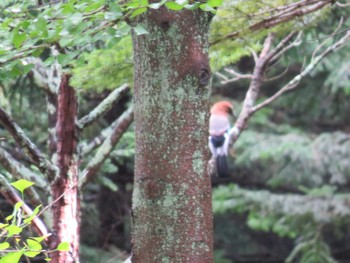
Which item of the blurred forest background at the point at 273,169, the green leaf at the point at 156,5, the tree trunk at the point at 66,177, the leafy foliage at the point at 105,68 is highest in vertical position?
the green leaf at the point at 156,5

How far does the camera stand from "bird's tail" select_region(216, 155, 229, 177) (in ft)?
27.6

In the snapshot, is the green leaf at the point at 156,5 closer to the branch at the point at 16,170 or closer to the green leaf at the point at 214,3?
the green leaf at the point at 214,3

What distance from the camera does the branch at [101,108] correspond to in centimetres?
429

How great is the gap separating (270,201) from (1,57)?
9.67m

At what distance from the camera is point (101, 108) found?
14.5 feet

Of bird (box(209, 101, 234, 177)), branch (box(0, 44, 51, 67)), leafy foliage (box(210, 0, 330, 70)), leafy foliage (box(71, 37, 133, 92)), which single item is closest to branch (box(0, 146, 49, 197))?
leafy foliage (box(71, 37, 133, 92))

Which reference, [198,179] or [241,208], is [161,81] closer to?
[198,179]

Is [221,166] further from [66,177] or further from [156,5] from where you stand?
[156,5]

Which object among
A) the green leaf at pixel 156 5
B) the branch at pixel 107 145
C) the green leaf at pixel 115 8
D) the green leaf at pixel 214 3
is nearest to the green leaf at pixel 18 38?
the green leaf at pixel 115 8

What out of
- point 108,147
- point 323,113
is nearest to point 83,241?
point 108,147

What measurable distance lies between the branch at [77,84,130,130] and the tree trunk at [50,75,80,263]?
0.25ft

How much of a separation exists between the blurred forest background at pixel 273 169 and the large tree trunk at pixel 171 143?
10.1ft

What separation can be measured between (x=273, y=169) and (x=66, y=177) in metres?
10.4

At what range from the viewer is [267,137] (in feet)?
41.6
